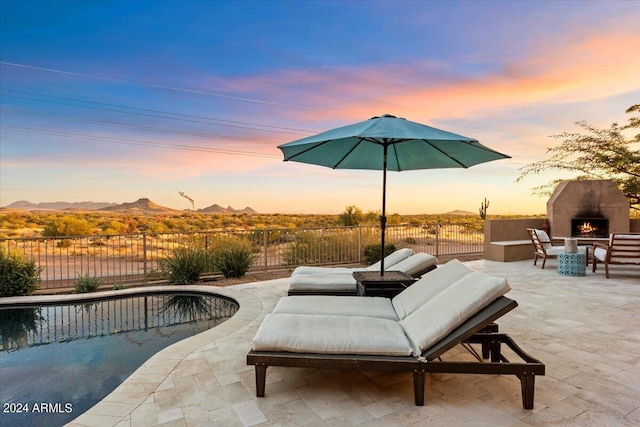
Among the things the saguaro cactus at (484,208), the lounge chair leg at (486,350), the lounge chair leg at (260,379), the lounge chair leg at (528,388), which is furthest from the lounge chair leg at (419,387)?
the saguaro cactus at (484,208)

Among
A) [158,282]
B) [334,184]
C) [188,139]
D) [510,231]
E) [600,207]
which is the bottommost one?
[158,282]

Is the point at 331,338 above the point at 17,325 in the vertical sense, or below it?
above

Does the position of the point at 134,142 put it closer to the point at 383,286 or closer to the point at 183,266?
the point at 183,266

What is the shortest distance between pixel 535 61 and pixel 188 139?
41.0ft

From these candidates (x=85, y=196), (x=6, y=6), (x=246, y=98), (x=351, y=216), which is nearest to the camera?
(x=6, y=6)

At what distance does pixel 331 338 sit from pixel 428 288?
1.24 m

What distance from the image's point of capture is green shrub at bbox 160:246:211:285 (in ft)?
23.6

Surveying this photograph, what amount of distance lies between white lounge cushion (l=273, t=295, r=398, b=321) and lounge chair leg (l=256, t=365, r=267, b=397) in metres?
0.72

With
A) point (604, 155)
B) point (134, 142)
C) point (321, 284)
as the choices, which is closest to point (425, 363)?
point (321, 284)

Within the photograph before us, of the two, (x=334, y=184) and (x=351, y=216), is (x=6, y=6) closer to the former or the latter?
(x=351, y=216)

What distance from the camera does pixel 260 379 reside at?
8.15 ft

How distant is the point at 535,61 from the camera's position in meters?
8.89

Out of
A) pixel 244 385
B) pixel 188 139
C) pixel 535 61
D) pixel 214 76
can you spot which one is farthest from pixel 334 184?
pixel 244 385

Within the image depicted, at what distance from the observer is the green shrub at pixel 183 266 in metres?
7.20
